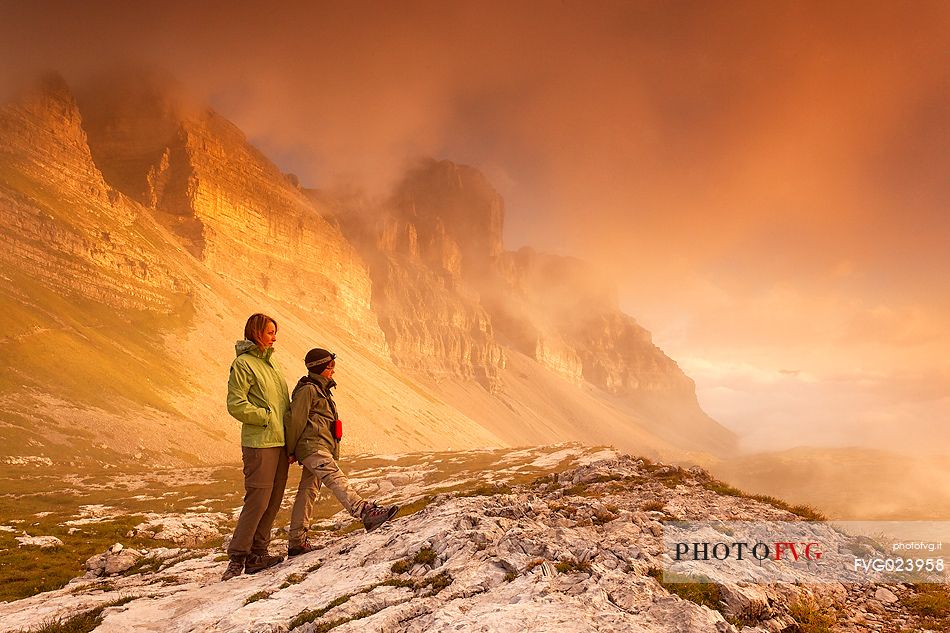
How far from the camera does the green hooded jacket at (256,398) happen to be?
34.8ft

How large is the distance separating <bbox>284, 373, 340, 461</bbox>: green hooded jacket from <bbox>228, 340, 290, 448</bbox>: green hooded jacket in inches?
12.5

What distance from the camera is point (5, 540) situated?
71.4 ft

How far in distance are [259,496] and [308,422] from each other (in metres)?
1.93

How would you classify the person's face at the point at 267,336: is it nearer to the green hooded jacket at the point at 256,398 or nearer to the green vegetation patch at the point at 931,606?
the green hooded jacket at the point at 256,398

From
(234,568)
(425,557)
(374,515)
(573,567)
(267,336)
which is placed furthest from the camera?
(374,515)

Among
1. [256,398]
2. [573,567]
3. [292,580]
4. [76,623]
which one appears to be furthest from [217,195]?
[573,567]

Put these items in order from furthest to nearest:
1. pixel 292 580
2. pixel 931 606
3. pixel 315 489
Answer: pixel 315 489 < pixel 292 580 < pixel 931 606

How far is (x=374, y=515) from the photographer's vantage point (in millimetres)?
12680

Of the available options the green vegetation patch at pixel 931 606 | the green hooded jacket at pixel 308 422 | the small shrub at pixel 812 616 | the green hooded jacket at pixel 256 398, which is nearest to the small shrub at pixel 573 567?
the small shrub at pixel 812 616

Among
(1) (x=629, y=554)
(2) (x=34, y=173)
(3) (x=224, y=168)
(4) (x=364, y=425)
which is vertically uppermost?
(3) (x=224, y=168)

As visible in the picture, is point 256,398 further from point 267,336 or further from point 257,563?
A: point 257,563

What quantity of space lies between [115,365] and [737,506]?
96757mm

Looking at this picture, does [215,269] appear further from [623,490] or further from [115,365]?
[623,490]

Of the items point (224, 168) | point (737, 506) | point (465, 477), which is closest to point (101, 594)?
point (737, 506)
